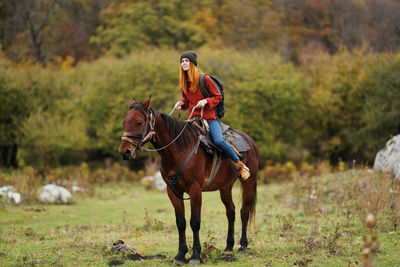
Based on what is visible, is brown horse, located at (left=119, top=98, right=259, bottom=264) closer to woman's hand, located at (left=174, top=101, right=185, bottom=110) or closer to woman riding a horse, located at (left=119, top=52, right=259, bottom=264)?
woman riding a horse, located at (left=119, top=52, right=259, bottom=264)

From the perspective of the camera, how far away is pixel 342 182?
14375 mm

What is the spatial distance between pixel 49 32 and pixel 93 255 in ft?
126

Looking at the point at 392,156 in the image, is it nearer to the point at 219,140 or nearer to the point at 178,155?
the point at 219,140

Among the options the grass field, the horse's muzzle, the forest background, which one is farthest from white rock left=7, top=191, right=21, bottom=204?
the horse's muzzle

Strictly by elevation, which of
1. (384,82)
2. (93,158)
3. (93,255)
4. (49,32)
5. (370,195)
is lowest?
(93,158)

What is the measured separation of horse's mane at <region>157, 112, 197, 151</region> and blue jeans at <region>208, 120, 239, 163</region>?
1.19 ft

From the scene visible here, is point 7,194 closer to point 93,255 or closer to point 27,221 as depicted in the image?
point 27,221

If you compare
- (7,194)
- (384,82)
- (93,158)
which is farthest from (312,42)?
(7,194)

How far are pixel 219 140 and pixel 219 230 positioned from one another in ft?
13.9

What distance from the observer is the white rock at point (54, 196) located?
15.4 metres

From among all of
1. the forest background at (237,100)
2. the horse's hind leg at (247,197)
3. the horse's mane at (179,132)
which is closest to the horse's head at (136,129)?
the horse's mane at (179,132)

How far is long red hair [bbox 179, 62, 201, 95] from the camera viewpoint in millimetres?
7008

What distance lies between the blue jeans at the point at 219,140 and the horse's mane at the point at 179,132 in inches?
14.3

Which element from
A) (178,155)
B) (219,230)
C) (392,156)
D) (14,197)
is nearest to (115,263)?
(178,155)
